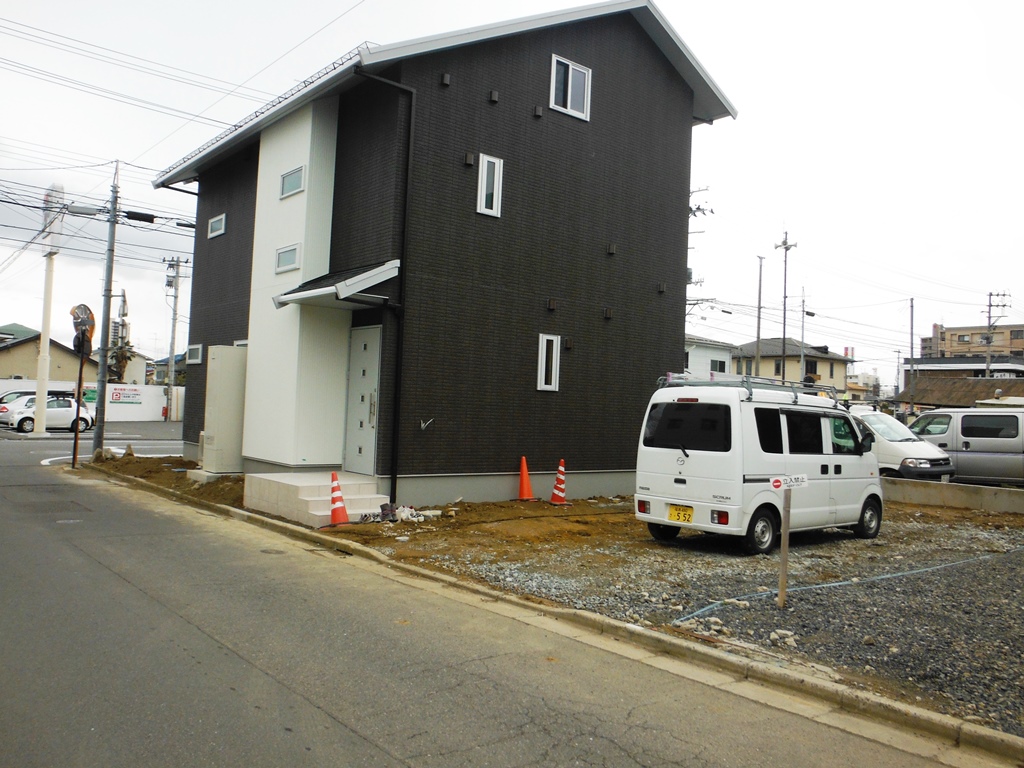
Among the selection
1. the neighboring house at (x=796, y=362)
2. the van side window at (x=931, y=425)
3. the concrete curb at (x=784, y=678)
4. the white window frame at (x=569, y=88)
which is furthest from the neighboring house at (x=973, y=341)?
the concrete curb at (x=784, y=678)

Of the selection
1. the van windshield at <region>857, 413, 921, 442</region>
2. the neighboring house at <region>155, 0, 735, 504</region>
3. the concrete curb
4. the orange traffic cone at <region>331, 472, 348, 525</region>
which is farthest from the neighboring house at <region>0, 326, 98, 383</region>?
the concrete curb

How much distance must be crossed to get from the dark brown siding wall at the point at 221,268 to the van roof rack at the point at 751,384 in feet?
32.9

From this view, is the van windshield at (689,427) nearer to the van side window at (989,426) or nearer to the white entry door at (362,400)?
the white entry door at (362,400)

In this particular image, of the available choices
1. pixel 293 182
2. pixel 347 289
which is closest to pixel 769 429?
pixel 347 289

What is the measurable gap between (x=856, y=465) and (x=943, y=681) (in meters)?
6.63

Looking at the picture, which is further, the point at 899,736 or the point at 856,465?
the point at 856,465

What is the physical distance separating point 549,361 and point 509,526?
4266 mm

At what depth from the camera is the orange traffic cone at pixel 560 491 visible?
47.5 feet

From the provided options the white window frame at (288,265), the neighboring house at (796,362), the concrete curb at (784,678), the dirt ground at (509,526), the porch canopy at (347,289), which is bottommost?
the concrete curb at (784,678)

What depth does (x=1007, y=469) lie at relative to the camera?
17734 mm

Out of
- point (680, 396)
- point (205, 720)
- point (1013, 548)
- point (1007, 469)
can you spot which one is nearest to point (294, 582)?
point (205, 720)

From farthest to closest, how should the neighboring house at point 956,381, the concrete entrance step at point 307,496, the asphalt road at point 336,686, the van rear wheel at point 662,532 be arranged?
the neighboring house at point 956,381
the concrete entrance step at point 307,496
the van rear wheel at point 662,532
the asphalt road at point 336,686

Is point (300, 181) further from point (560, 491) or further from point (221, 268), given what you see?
point (560, 491)

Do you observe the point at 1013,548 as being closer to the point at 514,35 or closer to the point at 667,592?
the point at 667,592
